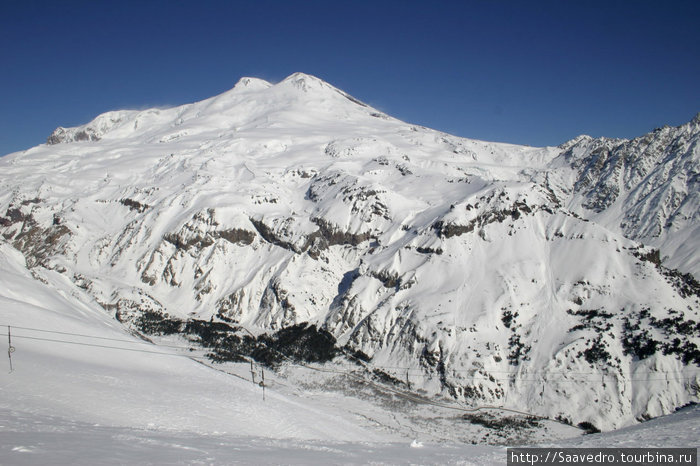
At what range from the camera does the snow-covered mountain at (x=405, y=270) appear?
84438mm

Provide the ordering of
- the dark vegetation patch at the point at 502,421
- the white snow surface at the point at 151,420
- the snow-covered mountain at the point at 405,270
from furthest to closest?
1. the snow-covered mountain at the point at 405,270
2. the dark vegetation patch at the point at 502,421
3. the white snow surface at the point at 151,420

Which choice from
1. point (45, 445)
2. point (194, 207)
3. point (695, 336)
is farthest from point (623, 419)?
point (194, 207)

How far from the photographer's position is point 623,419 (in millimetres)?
76188

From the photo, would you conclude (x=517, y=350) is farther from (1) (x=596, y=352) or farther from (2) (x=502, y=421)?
(2) (x=502, y=421)

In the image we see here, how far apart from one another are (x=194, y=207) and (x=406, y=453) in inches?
5493

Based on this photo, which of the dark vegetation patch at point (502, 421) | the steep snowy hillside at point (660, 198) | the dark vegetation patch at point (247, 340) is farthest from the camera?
the steep snowy hillside at point (660, 198)

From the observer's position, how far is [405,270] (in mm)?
113312

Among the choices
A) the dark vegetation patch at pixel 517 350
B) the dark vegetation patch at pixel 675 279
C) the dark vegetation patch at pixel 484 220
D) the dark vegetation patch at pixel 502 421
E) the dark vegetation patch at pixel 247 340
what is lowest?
the dark vegetation patch at pixel 502 421

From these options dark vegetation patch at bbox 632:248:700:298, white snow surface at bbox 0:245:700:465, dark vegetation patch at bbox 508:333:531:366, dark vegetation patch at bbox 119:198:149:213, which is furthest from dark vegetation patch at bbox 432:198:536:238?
dark vegetation patch at bbox 119:198:149:213

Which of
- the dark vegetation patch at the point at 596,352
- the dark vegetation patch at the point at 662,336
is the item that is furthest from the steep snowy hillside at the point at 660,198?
the dark vegetation patch at the point at 596,352

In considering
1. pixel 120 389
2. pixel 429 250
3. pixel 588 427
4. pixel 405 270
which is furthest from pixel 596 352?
pixel 120 389

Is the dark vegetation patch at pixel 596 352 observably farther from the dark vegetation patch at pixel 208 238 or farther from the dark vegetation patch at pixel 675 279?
the dark vegetation patch at pixel 208 238

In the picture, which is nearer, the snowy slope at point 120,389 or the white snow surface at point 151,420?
the white snow surface at point 151,420

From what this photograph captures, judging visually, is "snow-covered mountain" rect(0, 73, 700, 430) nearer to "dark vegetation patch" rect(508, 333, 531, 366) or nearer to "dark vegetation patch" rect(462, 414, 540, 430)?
"dark vegetation patch" rect(508, 333, 531, 366)
